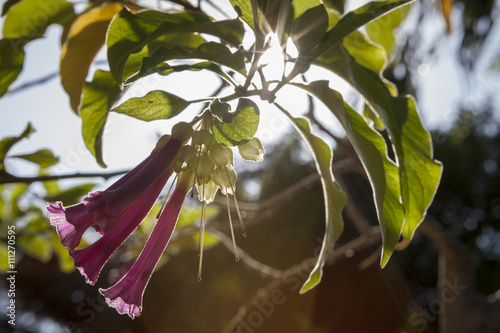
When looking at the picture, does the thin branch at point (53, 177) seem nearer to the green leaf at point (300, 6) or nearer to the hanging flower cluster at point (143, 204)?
the hanging flower cluster at point (143, 204)

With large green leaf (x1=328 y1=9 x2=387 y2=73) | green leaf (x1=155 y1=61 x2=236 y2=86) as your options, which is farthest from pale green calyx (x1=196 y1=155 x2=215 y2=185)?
large green leaf (x1=328 y1=9 x2=387 y2=73)

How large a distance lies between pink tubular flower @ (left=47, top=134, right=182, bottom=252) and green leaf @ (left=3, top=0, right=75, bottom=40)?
0.44 meters

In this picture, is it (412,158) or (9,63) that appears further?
(9,63)

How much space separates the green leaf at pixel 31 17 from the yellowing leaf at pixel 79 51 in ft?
0.21

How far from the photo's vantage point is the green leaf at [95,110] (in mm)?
586

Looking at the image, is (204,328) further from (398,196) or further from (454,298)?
(398,196)

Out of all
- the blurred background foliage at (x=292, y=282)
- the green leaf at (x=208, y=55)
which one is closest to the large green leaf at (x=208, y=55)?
the green leaf at (x=208, y=55)

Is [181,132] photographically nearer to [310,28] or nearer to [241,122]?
[241,122]

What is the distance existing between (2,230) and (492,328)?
156 cm

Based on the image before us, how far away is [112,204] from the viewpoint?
0.45 metres

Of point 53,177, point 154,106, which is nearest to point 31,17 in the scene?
point 53,177

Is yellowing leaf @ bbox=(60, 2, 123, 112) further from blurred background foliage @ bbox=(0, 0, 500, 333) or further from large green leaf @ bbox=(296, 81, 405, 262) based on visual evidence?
blurred background foliage @ bbox=(0, 0, 500, 333)

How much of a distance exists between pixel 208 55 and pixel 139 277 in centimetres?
28

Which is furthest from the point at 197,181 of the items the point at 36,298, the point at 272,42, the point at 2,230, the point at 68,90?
the point at 36,298
